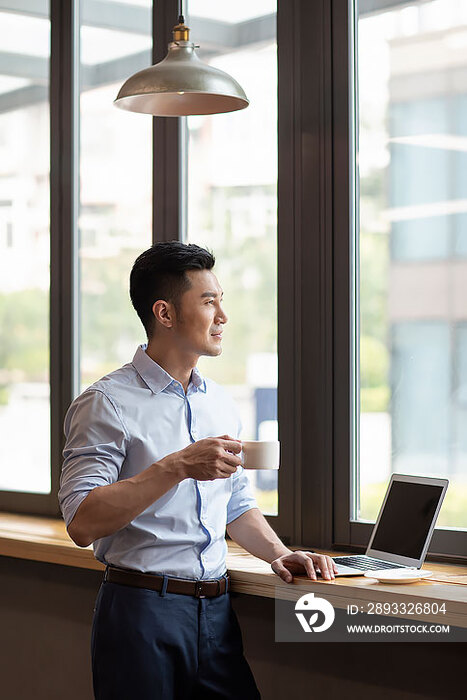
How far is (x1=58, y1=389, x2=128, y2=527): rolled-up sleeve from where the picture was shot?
212 cm

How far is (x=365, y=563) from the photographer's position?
2486 mm

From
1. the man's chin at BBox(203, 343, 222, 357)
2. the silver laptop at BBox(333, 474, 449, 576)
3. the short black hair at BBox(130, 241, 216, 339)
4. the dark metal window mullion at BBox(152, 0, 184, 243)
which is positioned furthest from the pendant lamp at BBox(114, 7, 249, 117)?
the silver laptop at BBox(333, 474, 449, 576)

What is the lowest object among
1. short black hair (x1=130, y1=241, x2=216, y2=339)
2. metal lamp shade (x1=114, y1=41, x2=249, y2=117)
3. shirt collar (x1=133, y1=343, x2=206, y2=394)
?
shirt collar (x1=133, y1=343, x2=206, y2=394)

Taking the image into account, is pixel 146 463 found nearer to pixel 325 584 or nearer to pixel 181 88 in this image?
pixel 325 584

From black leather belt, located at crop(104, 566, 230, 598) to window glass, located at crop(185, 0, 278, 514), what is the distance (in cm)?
75

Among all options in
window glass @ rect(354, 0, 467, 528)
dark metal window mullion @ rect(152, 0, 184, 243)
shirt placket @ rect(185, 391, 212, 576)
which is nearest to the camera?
shirt placket @ rect(185, 391, 212, 576)

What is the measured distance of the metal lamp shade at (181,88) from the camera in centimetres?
218

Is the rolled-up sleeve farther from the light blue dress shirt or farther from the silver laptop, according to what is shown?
the silver laptop

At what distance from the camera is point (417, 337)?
2.74 m

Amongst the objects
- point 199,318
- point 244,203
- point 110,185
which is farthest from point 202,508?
point 110,185

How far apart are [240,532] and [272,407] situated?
23.3 inches

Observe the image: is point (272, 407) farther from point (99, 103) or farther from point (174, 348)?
point (99, 103)

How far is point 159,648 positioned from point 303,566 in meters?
0.41

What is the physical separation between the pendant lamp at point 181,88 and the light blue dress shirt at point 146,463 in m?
0.63
